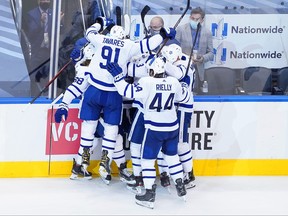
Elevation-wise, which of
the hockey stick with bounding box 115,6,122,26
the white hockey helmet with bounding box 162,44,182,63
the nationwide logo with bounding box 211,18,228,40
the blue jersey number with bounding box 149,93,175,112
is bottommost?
the blue jersey number with bounding box 149,93,175,112

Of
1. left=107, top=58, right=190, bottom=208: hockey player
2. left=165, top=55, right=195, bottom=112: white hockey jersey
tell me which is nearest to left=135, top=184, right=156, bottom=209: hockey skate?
left=107, top=58, right=190, bottom=208: hockey player

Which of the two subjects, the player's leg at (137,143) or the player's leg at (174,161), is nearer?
the player's leg at (174,161)

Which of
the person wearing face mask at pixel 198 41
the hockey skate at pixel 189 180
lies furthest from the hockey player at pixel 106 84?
the person wearing face mask at pixel 198 41

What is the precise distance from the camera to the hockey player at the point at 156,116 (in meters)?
5.59

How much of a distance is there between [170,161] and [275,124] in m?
1.11

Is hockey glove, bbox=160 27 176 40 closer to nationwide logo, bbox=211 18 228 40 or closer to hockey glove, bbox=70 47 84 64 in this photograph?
hockey glove, bbox=70 47 84 64

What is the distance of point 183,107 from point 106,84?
582 mm

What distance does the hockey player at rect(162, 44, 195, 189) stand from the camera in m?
5.89

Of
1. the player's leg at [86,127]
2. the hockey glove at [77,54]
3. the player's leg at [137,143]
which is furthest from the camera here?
the hockey glove at [77,54]

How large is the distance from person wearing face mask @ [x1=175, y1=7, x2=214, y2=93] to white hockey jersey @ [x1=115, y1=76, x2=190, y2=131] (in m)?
0.93

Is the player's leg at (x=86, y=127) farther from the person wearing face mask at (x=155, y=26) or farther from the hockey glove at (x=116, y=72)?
the person wearing face mask at (x=155, y=26)

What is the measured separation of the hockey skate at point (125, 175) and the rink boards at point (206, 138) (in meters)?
0.18

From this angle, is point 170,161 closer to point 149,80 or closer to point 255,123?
point 149,80

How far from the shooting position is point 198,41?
6.64 metres
